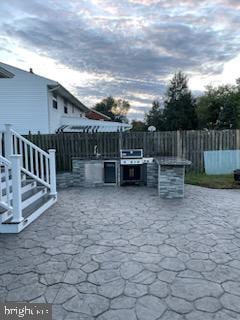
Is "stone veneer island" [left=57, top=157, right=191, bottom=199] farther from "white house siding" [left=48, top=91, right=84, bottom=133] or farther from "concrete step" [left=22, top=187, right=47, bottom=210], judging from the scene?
"white house siding" [left=48, top=91, right=84, bottom=133]

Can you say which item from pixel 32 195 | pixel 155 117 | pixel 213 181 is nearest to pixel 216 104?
pixel 155 117

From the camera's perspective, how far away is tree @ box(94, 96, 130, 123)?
4294 cm

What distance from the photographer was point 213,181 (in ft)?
25.5

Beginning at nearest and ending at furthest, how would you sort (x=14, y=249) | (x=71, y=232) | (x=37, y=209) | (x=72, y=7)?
(x=14, y=249)
(x=71, y=232)
(x=37, y=209)
(x=72, y=7)

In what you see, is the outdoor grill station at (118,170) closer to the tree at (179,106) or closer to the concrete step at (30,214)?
the concrete step at (30,214)

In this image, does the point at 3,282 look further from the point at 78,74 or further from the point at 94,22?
the point at 78,74

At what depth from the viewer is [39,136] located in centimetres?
873

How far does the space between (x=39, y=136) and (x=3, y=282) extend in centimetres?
673

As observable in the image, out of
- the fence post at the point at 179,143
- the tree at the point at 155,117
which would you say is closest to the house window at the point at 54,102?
the fence post at the point at 179,143

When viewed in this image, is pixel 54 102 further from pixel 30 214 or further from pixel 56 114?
pixel 30 214

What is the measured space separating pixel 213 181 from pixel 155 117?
2586cm

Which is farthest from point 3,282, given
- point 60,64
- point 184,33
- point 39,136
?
point 60,64

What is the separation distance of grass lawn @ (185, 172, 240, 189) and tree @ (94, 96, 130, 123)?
112 ft

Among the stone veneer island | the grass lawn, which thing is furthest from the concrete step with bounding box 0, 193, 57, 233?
the grass lawn
